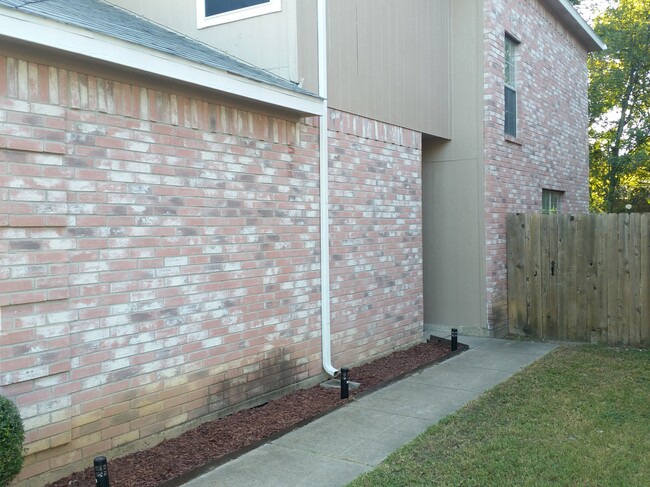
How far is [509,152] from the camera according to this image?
1020 cm

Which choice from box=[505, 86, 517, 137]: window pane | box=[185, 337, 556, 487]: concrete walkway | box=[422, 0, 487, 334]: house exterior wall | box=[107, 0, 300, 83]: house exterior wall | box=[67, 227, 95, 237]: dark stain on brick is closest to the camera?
box=[67, 227, 95, 237]: dark stain on brick

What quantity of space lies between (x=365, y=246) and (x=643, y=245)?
4.38m

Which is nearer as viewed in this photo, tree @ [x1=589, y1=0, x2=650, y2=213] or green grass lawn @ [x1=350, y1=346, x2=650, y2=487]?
green grass lawn @ [x1=350, y1=346, x2=650, y2=487]

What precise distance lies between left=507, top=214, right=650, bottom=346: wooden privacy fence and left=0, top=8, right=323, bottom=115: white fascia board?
5418 mm

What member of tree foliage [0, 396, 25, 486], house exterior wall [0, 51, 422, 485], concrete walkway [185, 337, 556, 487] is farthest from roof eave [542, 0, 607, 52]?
tree foliage [0, 396, 25, 486]

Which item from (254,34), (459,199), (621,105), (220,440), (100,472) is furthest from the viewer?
(621,105)

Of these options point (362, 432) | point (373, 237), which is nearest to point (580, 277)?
point (373, 237)

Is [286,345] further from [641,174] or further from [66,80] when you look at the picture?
[641,174]

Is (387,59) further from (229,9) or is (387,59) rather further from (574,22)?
(574,22)

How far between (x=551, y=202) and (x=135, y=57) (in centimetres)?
1023

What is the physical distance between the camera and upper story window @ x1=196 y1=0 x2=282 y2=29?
6.37 metres

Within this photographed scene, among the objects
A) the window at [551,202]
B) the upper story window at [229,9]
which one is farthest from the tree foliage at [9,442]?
the window at [551,202]

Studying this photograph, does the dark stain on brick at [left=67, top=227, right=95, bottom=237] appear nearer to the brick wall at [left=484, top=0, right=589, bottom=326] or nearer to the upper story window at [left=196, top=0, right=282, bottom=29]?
the upper story window at [left=196, top=0, right=282, bottom=29]

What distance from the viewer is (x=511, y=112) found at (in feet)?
34.5
